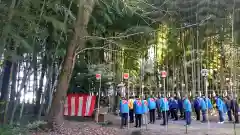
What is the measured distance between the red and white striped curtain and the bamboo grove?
33.3 inches

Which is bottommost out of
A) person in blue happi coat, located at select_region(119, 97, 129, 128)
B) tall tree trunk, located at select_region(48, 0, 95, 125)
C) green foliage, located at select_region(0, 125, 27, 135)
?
green foliage, located at select_region(0, 125, 27, 135)

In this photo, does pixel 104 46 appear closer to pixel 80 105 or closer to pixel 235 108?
pixel 80 105

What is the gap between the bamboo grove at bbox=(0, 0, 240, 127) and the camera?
9.02 m

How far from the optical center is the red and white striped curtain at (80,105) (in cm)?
1362

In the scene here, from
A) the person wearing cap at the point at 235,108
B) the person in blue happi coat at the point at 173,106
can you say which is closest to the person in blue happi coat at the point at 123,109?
the person in blue happi coat at the point at 173,106

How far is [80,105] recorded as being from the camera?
1371cm

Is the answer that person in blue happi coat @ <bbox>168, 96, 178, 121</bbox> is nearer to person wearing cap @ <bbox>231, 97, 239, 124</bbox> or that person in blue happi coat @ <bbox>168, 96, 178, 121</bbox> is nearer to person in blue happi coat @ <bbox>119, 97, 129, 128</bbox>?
person wearing cap @ <bbox>231, 97, 239, 124</bbox>

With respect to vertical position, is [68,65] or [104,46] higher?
[104,46]

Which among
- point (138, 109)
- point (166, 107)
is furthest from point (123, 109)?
point (166, 107)

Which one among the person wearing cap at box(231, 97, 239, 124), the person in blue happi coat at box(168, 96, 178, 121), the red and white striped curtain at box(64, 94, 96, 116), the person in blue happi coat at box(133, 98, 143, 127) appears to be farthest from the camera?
the person in blue happi coat at box(168, 96, 178, 121)

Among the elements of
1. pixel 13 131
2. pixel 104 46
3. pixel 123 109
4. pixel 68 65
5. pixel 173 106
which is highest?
pixel 104 46

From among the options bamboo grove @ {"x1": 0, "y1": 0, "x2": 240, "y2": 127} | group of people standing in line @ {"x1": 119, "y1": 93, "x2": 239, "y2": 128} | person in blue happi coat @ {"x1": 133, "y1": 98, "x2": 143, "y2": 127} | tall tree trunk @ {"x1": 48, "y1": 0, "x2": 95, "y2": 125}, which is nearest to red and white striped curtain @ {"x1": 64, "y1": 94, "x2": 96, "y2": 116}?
bamboo grove @ {"x1": 0, "y1": 0, "x2": 240, "y2": 127}

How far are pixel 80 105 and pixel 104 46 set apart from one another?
358 centimetres

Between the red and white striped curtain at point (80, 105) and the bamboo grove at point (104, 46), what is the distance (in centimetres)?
85
